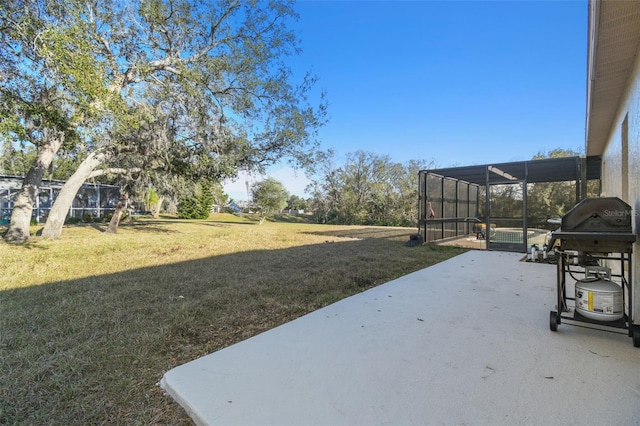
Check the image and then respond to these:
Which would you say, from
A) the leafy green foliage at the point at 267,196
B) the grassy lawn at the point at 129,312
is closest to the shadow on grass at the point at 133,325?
the grassy lawn at the point at 129,312

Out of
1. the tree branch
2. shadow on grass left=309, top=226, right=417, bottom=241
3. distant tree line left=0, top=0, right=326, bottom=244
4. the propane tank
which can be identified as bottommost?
shadow on grass left=309, top=226, right=417, bottom=241

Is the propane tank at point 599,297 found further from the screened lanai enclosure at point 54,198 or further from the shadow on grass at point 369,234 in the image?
the screened lanai enclosure at point 54,198

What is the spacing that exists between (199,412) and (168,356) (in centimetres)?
86

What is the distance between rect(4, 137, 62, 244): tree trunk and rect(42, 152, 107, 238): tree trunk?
1.63 feet

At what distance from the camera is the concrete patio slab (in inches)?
58.1

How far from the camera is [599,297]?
223 cm

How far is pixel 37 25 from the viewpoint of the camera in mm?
5871

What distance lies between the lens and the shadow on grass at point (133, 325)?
1.63 m

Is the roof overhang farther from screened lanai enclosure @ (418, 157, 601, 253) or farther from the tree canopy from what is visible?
the tree canopy

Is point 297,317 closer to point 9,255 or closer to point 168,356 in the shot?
point 168,356

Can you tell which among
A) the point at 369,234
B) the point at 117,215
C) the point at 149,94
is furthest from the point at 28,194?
the point at 369,234

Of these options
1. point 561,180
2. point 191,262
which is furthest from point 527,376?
point 561,180

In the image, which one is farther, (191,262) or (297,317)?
(191,262)

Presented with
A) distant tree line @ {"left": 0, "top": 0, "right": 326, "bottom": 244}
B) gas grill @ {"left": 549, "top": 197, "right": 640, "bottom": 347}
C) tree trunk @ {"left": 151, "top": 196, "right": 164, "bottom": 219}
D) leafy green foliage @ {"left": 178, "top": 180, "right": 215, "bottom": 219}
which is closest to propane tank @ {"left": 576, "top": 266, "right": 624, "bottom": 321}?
gas grill @ {"left": 549, "top": 197, "right": 640, "bottom": 347}
